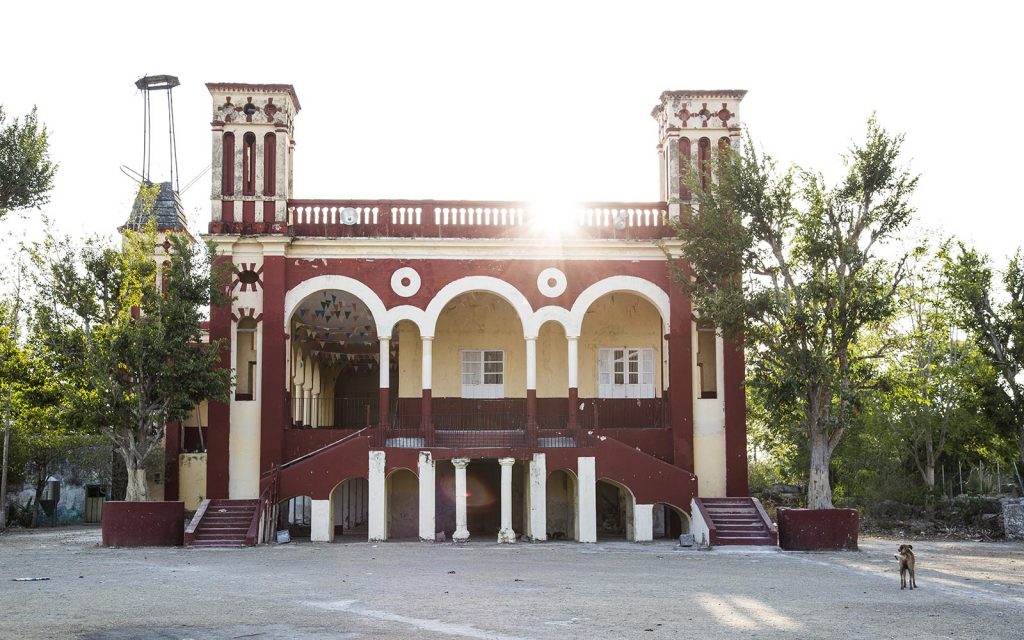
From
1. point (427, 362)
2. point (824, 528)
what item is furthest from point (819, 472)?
point (427, 362)

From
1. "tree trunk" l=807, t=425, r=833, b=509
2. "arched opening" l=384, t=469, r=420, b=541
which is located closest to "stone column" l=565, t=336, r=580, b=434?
"arched opening" l=384, t=469, r=420, b=541

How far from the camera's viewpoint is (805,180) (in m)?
23.4

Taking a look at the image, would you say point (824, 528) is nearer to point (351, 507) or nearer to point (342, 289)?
point (342, 289)

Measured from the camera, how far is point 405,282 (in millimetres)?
26812

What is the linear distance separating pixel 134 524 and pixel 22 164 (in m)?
7.90

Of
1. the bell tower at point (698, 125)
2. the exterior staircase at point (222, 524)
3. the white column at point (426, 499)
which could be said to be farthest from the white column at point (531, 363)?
the exterior staircase at point (222, 524)

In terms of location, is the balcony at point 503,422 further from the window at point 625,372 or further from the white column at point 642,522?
the white column at point 642,522

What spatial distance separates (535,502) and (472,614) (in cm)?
1164

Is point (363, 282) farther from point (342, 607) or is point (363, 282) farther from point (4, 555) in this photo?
point (342, 607)

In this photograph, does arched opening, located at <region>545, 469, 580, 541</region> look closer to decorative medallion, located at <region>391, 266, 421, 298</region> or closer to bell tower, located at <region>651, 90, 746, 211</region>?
decorative medallion, located at <region>391, 266, 421, 298</region>

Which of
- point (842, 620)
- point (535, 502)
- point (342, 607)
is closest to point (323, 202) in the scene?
point (535, 502)

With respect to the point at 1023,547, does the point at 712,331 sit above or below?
above

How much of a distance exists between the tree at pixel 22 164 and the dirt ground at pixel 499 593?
7.25m

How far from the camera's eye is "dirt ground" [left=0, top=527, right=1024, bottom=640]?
12727 mm
